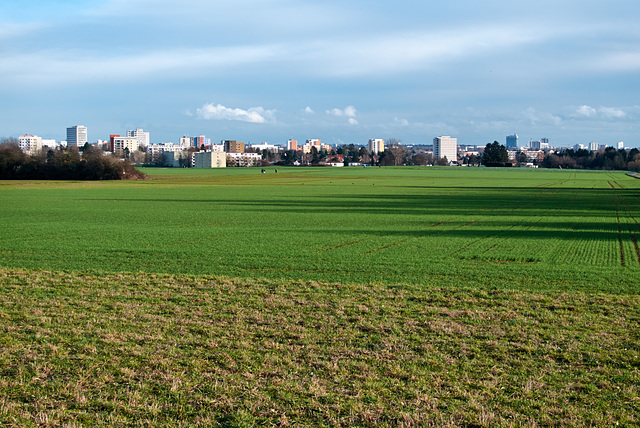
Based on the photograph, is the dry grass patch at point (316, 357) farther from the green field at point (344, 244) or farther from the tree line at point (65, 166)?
the tree line at point (65, 166)

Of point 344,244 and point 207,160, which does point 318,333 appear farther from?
point 207,160

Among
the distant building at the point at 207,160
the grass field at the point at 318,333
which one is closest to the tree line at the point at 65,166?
the grass field at the point at 318,333

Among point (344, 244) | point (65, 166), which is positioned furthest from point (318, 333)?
point (65, 166)

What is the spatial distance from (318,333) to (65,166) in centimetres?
9075

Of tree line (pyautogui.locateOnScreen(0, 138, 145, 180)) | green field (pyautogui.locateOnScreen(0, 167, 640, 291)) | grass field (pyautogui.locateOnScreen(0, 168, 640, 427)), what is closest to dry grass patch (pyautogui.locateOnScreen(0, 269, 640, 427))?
grass field (pyautogui.locateOnScreen(0, 168, 640, 427))

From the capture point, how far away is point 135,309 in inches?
438

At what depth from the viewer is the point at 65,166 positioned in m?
91.3

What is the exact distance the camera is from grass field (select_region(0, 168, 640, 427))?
6738mm

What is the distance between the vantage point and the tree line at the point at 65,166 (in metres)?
88.8

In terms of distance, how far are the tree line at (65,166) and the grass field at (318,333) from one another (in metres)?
70.4

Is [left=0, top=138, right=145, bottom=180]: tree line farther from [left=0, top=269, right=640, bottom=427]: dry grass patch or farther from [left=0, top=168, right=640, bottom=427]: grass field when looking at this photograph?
[left=0, top=269, right=640, bottom=427]: dry grass patch

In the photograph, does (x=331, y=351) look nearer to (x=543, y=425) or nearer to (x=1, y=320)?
(x=543, y=425)

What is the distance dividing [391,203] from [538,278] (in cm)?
2845

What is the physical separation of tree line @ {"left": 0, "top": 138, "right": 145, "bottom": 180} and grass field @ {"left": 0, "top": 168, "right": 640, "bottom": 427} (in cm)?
7037
